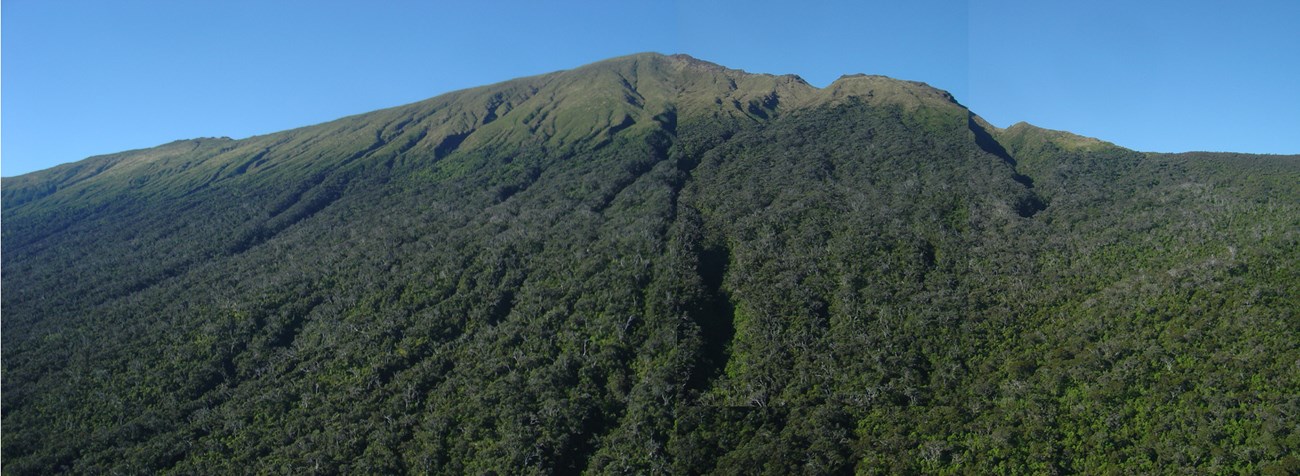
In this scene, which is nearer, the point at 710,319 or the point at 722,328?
the point at 722,328

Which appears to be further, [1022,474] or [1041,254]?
[1041,254]

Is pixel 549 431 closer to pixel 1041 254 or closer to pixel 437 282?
pixel 437 282

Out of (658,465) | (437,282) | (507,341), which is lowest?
(658,465)

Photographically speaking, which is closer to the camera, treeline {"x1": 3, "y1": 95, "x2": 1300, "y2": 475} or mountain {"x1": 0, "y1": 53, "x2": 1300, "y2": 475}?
treeline {"x1": 3, "y1": 95, "x2": 1300, "y2": 475}

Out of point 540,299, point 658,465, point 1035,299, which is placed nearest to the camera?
point 658,465

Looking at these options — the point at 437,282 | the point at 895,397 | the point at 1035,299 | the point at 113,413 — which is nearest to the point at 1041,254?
the point at 1035,299

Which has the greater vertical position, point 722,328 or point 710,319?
point 710,319

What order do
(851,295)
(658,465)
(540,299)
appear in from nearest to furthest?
1. (658,465)
2. (851,295)
3. (540,299)

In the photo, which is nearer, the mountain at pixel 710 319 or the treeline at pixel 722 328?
the treeline at pixel 722 328
